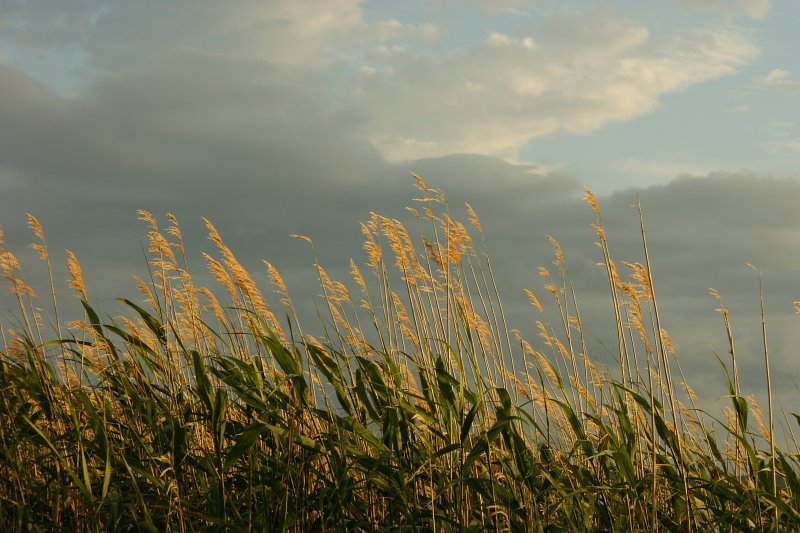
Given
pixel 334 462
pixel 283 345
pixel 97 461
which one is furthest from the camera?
pixel 97 461

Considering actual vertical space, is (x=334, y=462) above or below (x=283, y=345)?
below

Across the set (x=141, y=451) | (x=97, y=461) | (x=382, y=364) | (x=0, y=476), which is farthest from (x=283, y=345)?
(x=0, y=476)

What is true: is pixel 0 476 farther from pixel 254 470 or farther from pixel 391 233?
pixel 391 233

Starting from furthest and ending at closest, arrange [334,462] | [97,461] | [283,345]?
[97,461]
[283,345]
[334,462]

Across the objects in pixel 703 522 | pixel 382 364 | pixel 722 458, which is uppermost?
pixel 382 364

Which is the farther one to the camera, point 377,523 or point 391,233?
point 391,233

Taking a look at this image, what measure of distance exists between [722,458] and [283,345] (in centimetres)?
241

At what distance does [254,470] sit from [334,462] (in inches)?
17.3

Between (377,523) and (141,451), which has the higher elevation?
(141,451)

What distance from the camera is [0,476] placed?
4.49 m

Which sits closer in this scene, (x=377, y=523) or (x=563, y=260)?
(x=377, y=523)

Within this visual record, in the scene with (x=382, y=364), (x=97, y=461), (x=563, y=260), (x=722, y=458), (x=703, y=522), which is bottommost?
(x=703, y=522)

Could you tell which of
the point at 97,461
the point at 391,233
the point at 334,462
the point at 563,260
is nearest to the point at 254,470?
the point at 334,462

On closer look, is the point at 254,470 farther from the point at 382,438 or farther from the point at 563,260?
the point at 563,260
